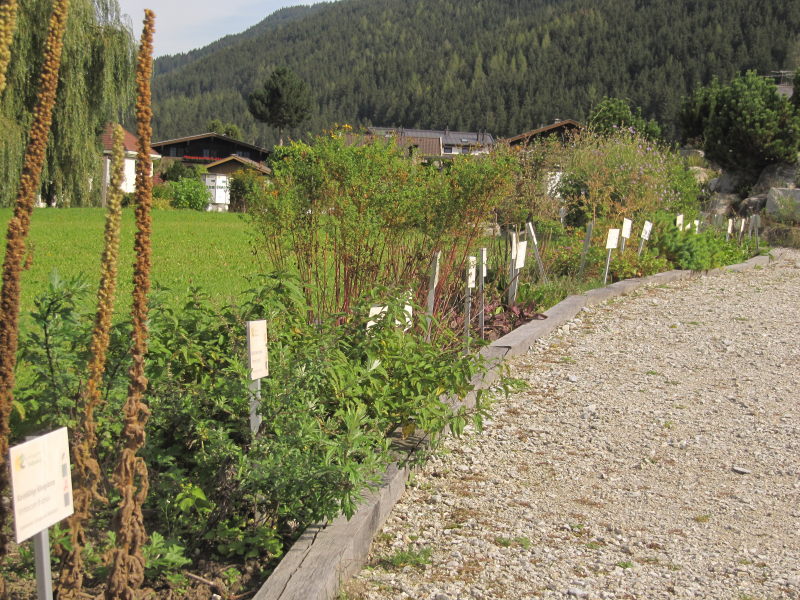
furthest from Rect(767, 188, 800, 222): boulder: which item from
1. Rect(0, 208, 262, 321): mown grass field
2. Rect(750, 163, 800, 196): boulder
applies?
Rect(0, 208, 262, 321): mown grass field

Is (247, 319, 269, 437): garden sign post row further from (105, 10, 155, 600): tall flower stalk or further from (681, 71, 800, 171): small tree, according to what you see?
(681, 71, 800, 171): small tree

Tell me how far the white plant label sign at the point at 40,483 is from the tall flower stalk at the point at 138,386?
0.16 metres

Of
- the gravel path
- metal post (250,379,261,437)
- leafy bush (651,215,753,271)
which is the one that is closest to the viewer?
metal post (250,379,261,437)

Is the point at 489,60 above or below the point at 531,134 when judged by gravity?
above

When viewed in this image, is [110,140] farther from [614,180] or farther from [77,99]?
[77,99]

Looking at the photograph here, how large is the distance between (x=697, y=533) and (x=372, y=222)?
2522 mm

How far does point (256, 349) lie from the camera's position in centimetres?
283

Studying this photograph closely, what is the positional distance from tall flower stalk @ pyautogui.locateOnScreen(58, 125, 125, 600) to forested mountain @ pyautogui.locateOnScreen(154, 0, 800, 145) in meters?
80.0

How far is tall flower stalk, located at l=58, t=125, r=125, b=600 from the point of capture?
5.86 ft

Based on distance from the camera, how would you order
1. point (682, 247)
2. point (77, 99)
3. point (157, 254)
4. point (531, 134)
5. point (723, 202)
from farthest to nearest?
point (723, 202), point (77, 99), point (531, 134), point (682, 247), point (157, 254)

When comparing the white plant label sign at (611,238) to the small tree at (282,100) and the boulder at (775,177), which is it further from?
the small tree at (282,100)

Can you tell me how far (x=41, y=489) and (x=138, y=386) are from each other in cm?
32

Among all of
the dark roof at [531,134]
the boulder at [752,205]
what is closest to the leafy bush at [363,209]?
the dark roof at [531,134]

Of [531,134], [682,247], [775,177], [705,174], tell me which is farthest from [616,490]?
[705,174]
